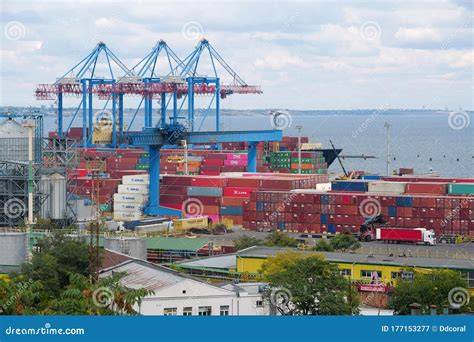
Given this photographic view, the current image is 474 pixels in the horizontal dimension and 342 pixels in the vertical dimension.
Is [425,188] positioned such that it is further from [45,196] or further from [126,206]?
[45,196]

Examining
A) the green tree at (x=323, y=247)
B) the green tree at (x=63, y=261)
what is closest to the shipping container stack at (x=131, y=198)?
the green tree at (x=323, y=247)

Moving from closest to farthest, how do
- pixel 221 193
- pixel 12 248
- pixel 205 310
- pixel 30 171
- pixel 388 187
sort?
1. pixel 205 310
2. pixel 12 248
3. pixel 30 171
4. pixel 388 187
5. pixel 221 193

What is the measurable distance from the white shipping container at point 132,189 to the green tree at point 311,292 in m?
28.5

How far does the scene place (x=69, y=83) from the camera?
61906mm

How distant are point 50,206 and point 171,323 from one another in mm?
22041

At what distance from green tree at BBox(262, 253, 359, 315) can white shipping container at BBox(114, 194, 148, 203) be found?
91.6 ft

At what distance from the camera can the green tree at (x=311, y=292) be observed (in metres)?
14.8

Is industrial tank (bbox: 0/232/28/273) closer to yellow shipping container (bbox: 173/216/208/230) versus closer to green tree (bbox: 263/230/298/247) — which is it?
green tree (bbox: 263/230/298/247)

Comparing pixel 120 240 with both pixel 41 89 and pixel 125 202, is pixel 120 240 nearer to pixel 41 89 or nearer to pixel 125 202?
pixel 125 202

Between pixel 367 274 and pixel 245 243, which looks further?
pixel 245 243

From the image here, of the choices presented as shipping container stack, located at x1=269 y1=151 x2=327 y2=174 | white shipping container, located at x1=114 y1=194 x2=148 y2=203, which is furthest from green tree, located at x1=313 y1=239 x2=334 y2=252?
shipping container stack, located at x1=269 y1=151 x2=327 y2=174

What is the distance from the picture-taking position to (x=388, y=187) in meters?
39.8

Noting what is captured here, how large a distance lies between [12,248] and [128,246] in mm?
2438

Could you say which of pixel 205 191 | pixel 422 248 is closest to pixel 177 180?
pixel 205 191
